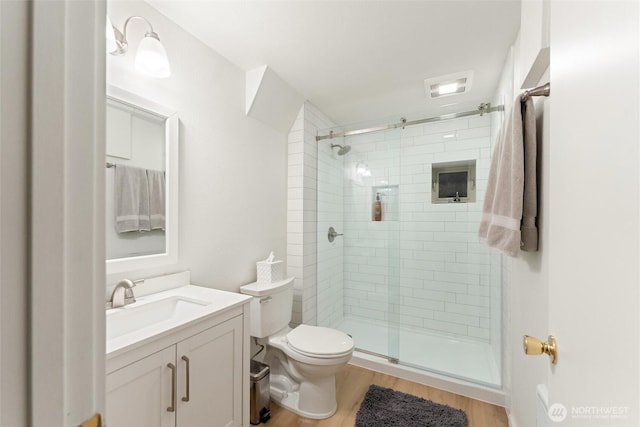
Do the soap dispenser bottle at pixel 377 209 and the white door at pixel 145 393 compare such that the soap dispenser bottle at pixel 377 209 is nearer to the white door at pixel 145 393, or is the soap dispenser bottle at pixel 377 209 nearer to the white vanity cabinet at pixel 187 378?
the white vanity cabinet at pixel 187 378

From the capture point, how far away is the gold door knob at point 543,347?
2.03 ft

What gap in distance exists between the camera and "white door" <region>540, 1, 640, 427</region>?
36cm

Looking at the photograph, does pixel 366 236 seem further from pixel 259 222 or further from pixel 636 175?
pixel 636 175

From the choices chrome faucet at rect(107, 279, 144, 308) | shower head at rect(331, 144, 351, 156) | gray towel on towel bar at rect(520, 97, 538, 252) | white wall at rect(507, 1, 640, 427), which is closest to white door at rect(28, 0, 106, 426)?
white wall at rect(507, 1, 640, 427)

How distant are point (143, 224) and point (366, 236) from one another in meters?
1.96

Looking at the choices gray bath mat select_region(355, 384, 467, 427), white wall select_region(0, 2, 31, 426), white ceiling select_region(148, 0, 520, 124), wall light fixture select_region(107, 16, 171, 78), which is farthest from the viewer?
gray bath mat select_region(355, 384, 467, 427)

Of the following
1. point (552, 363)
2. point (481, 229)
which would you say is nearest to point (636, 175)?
point (552, 363)

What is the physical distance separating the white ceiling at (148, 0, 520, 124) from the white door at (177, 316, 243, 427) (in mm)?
Answer: 1610

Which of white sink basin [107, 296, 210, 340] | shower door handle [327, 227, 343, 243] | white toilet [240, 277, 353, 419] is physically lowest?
white toilet [240, 277, 353, 419]

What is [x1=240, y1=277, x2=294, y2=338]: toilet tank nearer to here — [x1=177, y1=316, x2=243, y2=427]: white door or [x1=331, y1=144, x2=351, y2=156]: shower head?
[x1=177, y1=316, x2=243, y2=427]: white door

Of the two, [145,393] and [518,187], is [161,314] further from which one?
[518,187]

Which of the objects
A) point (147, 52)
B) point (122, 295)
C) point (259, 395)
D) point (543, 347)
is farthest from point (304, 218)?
point (543, 347)

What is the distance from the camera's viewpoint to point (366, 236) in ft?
9.17

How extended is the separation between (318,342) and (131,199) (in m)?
1.34
